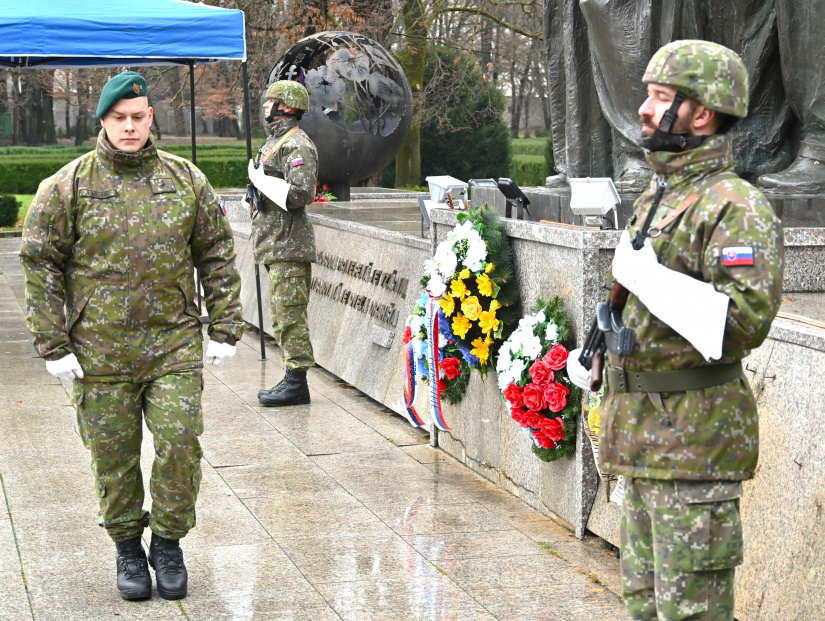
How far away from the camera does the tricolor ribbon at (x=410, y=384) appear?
691 centimetres

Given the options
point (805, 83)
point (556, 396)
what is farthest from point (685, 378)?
point (805, 83)

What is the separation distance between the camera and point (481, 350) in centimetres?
610

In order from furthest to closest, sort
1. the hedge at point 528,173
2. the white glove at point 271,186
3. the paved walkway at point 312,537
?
1. the hedge at point 528,173
2. the white glove at point 271,186
3. the paved walkway at point 312,537

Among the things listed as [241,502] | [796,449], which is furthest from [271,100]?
[796,449]

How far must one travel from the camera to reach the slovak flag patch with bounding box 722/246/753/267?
293cm

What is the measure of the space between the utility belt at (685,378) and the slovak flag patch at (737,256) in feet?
1.07

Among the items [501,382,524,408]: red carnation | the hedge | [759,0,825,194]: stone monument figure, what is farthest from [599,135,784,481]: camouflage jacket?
the hedge

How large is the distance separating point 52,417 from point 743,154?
4829 millimetres

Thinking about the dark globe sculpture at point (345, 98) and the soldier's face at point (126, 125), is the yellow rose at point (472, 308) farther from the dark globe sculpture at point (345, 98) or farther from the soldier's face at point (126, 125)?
the dark globe sculpture at point (345, 98)

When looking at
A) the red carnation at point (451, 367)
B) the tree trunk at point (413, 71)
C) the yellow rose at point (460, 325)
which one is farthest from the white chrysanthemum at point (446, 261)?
the tree trunk at point (413, 71)

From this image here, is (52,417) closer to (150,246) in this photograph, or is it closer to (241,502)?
(241,502)

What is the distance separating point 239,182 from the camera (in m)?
35.5

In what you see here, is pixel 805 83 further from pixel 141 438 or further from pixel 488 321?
pixel 141 438

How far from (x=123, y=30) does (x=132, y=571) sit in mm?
6320
